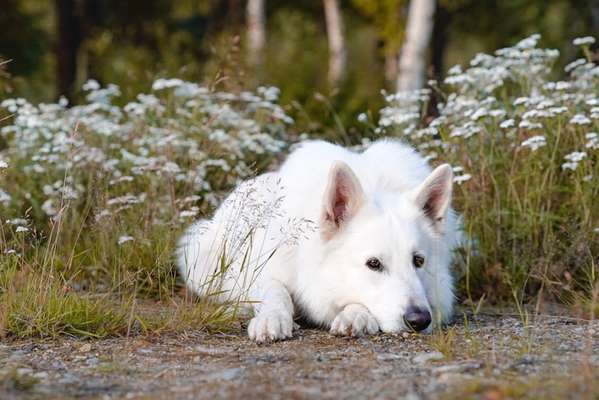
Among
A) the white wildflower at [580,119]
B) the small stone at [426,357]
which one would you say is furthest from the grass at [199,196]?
the small stone at [426,357]

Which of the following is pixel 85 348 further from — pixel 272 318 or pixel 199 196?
pixel 199 196

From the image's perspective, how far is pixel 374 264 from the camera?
457 cm

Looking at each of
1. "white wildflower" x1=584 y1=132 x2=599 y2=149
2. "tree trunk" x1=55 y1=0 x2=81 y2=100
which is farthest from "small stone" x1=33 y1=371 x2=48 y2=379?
"tree trunk" x1=55 y1=0 x2=81 y2=100

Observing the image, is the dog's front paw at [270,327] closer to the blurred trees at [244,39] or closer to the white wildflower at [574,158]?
the white wildflower at [574,158]

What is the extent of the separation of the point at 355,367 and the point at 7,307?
189 centimetres

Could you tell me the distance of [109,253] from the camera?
19.6 feet

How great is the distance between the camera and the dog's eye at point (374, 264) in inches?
179

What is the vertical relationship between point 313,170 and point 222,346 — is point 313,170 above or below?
above

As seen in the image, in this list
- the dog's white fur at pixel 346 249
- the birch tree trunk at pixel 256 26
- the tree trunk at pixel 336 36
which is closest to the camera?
the dog's white fur at pixel 346 249

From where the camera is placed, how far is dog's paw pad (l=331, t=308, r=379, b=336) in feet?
14.5

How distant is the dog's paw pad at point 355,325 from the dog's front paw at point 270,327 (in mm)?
234

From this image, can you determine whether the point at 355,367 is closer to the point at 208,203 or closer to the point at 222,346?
the point at 222,346

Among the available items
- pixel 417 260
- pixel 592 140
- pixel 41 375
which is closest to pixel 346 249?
pixel 417 260

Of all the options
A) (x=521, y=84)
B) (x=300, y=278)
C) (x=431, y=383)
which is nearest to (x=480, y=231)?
(x=521, y=84)
